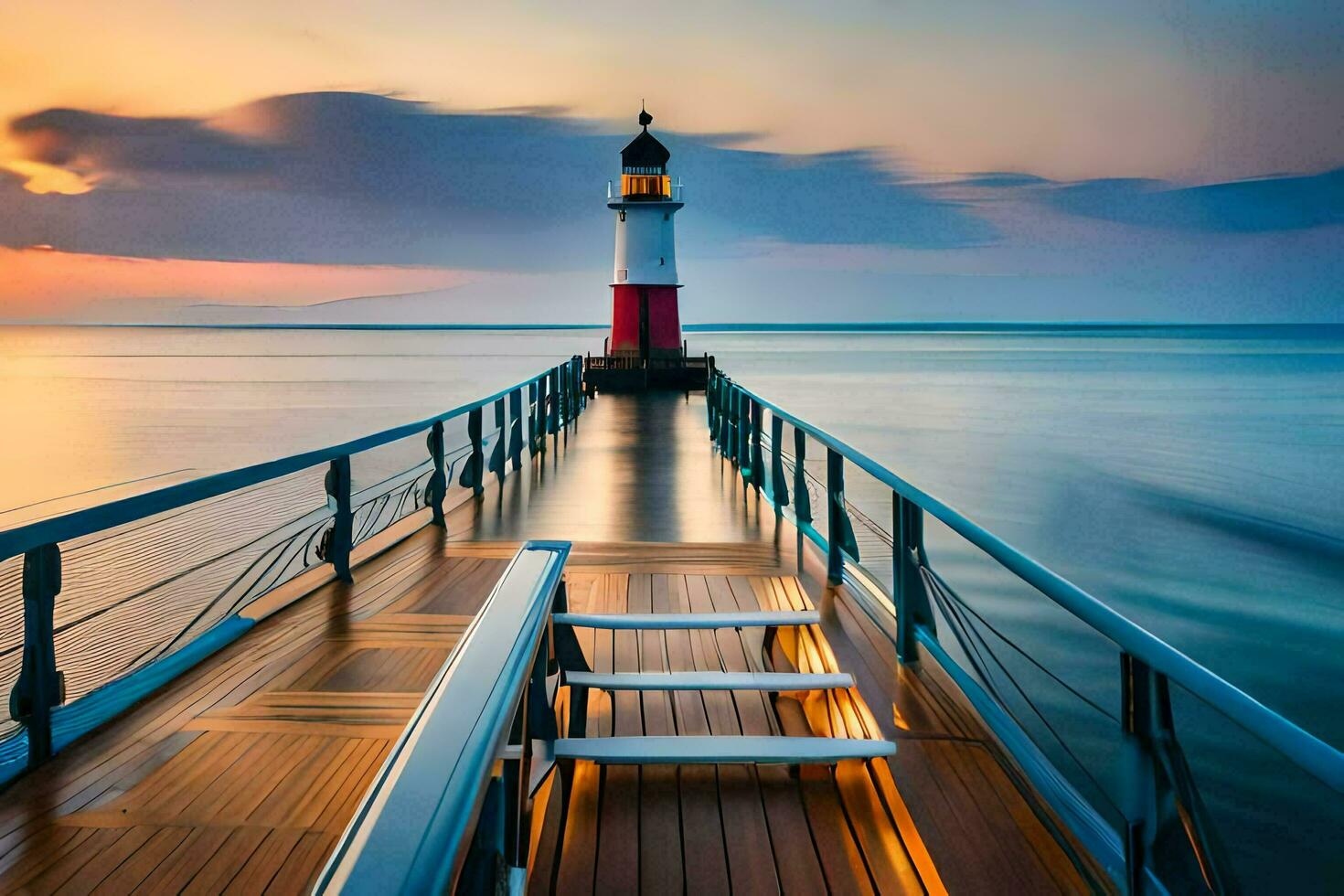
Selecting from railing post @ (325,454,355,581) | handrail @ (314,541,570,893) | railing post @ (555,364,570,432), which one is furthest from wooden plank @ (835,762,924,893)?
railing post @ (555,364,570,432)

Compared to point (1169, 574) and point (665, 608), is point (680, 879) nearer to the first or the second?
point (665, 608)

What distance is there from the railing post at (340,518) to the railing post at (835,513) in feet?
6.63

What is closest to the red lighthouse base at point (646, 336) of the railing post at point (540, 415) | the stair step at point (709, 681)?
the railing post at point (540, 415)

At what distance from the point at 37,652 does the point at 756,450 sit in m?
5.47

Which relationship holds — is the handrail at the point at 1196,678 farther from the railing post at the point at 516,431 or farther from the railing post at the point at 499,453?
the railing post at the point at 516,431

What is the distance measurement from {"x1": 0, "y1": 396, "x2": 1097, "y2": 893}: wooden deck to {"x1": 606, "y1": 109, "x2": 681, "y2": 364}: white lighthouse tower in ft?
63.1

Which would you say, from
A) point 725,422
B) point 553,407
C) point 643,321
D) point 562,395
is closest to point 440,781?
point 725,422

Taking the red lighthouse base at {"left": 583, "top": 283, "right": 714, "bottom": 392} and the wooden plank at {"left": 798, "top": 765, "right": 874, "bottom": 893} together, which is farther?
the red lighthouse base at {"left": 583, "top": 283, "right": 714, "bottom": 392}

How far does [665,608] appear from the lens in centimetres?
365

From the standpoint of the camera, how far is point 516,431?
8.43 metres

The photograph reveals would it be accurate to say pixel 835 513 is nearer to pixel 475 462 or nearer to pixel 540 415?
pixel 475 462

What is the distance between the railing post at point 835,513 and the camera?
3.66 m

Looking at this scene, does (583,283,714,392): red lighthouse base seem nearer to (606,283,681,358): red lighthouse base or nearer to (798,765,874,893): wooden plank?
(606,283,681,358): red lighthouse base

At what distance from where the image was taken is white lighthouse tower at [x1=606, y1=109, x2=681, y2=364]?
22.7 meters
